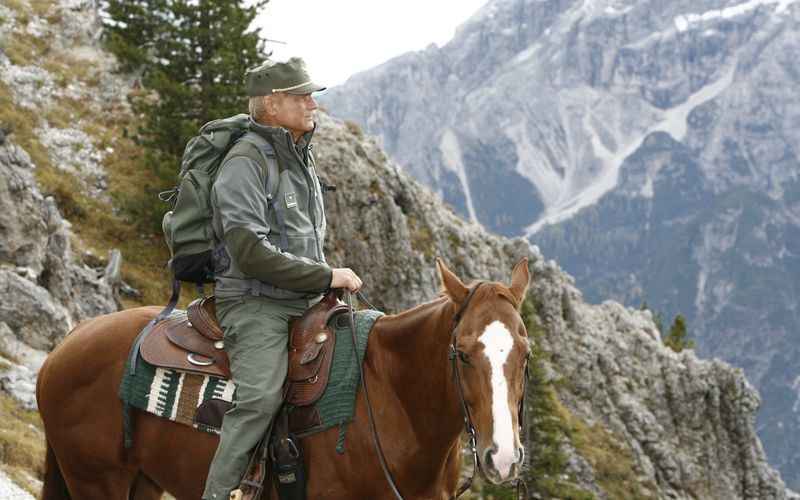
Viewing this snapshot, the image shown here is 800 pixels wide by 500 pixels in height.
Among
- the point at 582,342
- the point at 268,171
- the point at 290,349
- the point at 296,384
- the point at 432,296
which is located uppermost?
the point at 268,171

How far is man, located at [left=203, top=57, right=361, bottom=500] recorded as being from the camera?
5.97 metres

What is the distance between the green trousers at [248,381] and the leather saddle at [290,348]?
0.16m

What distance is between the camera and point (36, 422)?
1523 centimetres

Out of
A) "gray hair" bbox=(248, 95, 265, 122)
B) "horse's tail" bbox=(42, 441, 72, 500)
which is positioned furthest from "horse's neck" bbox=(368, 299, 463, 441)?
"horse's tail" bbox=(42, 441, 72, 500)

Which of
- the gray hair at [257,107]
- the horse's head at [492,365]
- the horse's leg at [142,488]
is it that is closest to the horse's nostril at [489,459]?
the horse's head at [492,365]

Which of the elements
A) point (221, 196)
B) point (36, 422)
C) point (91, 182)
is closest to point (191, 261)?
point (221, 196)

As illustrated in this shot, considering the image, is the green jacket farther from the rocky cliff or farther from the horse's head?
the rocky cliff

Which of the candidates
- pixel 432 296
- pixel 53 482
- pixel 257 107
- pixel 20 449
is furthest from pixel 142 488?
pixel 432 296

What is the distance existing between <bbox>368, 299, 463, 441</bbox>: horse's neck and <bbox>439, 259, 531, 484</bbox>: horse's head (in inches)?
12.3

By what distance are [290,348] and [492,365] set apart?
6.76 feet

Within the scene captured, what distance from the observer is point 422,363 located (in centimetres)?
604

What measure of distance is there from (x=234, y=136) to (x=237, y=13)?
2713cm

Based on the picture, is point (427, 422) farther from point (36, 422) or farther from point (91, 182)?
point (91, 182)

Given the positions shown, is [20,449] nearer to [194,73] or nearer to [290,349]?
[290,349]
